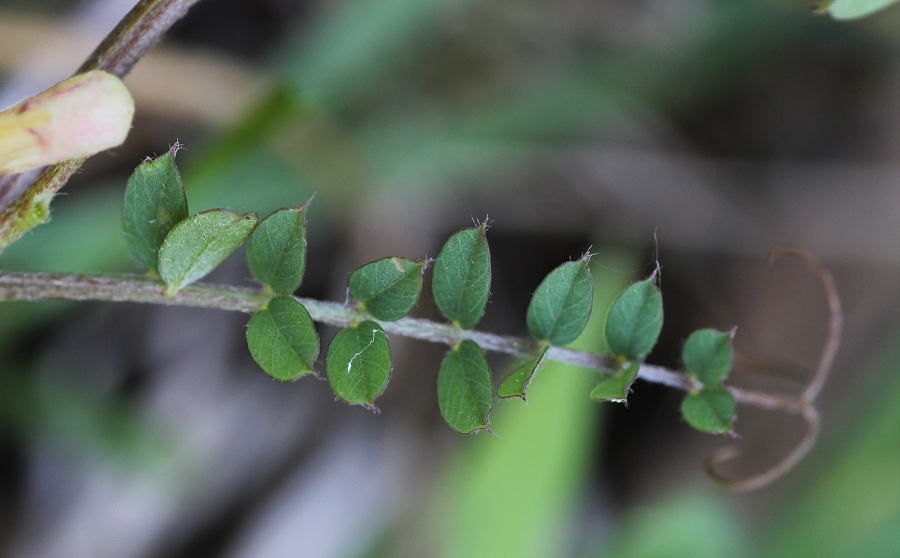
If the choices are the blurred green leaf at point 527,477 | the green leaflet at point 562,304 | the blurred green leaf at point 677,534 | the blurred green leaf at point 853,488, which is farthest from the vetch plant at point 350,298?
the blurred green leaf at point 853,488

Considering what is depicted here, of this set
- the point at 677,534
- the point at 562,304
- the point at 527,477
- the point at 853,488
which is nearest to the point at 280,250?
the point at 562,304

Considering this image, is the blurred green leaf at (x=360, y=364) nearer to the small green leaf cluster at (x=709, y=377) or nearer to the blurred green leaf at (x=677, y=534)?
the small green leaf cluster at (x=709, y=377)

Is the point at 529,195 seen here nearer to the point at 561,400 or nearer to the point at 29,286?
the point at 561,400

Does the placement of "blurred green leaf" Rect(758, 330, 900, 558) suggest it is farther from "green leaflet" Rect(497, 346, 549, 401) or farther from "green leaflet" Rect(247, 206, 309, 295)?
"green leaflet" Rect(247, 206, 309, 295)

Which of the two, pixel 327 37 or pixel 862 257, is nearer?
pixel 327 37

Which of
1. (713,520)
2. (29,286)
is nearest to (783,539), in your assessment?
(713,520)

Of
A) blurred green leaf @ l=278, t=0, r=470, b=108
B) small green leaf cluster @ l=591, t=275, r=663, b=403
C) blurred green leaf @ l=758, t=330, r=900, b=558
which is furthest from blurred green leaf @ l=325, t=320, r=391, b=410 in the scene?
blurred green leaf @ l=758, t=330, r=900, b=558
